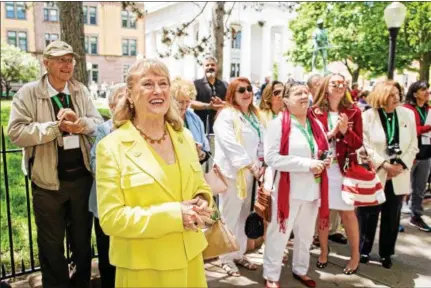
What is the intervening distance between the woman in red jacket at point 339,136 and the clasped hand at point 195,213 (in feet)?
7.77

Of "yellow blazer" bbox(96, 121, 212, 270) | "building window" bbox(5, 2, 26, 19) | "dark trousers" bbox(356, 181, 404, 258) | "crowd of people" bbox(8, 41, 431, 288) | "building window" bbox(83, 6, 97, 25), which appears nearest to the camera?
"yellow blazer" bbox(96, 121, 212, 270)

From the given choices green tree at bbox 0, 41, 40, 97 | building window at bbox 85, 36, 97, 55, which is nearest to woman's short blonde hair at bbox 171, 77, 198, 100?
green tree at bbox 0, 41, 40, 97

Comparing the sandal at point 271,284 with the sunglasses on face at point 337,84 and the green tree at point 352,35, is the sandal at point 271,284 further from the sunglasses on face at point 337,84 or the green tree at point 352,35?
the green tree at point 352,35

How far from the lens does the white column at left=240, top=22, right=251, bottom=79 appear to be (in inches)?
2327

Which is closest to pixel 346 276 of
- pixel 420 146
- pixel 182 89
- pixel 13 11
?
pixel 420 146

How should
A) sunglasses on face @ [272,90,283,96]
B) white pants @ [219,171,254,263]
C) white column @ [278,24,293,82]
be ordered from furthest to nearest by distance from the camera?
white column @ [278,24,293,82], sunglasses on face @ [272,90,283,96], white pants @ [219,171,254,263]

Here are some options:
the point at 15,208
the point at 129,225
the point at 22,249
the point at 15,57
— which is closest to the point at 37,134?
the point at 129,225

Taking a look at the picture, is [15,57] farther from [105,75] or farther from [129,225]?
[129,225]

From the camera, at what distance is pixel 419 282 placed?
4207mm

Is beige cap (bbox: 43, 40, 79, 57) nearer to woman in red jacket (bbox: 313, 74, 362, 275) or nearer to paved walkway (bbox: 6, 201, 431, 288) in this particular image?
paved walkway (bbox: 6, 201, 431, 288)

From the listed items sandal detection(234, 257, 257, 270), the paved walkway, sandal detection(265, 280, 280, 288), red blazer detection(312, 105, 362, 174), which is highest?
red blazer detection(312, 105, 362, 174)

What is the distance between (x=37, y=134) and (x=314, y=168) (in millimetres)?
2368

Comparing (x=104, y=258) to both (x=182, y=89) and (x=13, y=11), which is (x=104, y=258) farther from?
(x=13, y=11)

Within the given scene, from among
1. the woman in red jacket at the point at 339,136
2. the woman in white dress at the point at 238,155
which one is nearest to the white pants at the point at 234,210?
the woman in white dress at the point at 238,155
